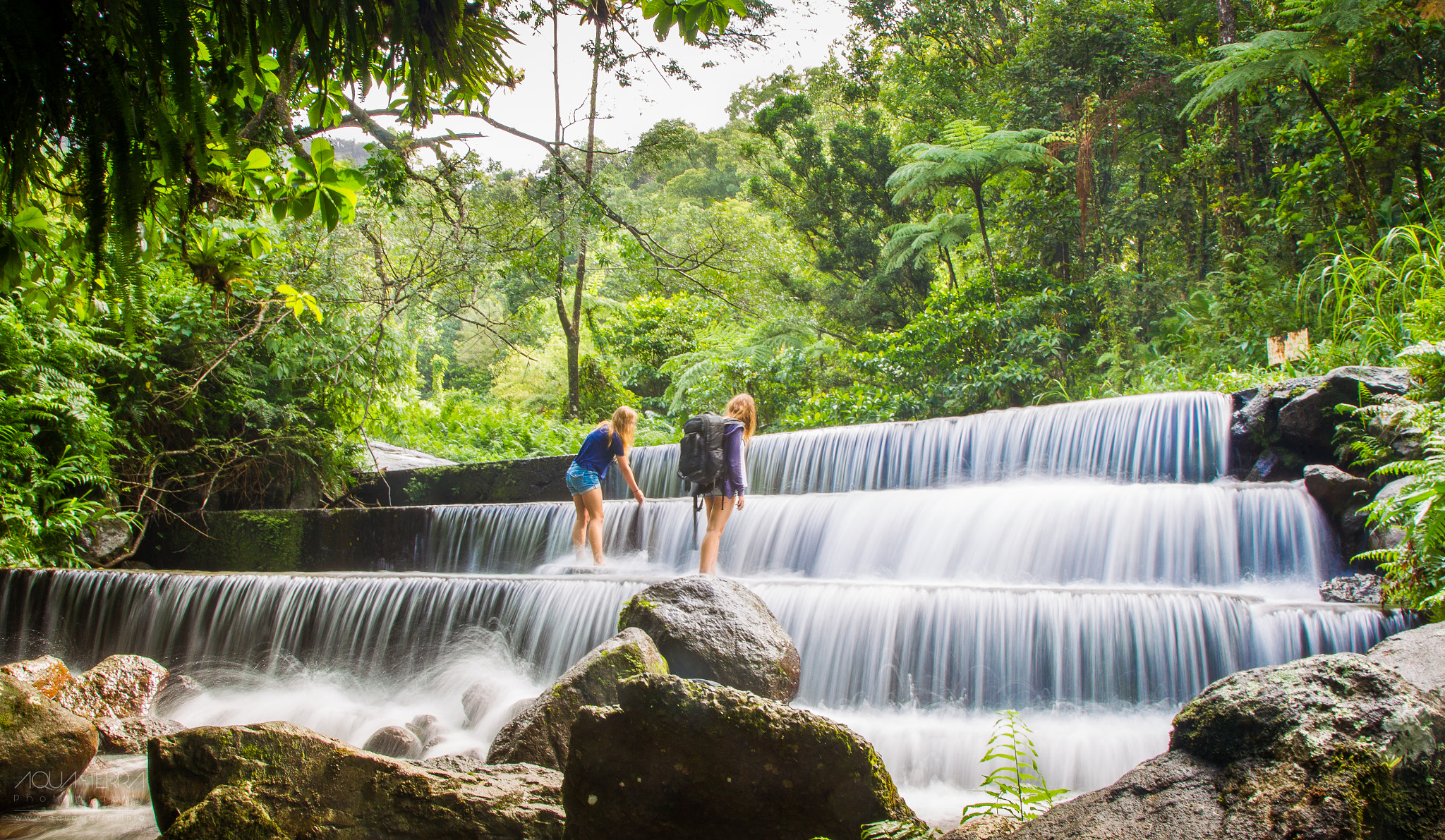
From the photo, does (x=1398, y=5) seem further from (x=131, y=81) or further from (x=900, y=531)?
(x=131, y=81)

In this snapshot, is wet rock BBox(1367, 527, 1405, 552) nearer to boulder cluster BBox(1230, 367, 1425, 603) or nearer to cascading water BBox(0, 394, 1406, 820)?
boulder cluster BBox(1230, 367, 1425, 603)

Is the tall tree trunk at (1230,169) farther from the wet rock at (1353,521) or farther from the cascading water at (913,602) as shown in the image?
the wet rock at (1353,521)

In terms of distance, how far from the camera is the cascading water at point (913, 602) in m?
4.75

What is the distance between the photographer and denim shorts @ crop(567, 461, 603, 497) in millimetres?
7910

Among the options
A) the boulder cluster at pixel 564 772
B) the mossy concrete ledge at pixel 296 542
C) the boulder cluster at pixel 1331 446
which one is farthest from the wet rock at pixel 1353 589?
the mossy concrete ledge at pixel 296 542

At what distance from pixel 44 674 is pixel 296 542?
15.8 ft

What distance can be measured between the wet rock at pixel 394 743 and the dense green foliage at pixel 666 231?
278 cm

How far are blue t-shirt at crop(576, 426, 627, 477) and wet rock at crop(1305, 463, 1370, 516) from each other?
5.58 meters

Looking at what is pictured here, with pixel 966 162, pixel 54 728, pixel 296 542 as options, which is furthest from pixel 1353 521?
pixel 296 542

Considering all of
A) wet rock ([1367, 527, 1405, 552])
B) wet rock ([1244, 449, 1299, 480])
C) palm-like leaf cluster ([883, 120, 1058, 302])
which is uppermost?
palm-like leaf cluster ([883, 120, 1058, 302])

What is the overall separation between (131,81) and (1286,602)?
18.7 ft

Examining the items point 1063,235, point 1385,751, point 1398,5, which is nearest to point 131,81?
point 1385,751

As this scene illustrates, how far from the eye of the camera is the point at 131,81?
5.98 ft

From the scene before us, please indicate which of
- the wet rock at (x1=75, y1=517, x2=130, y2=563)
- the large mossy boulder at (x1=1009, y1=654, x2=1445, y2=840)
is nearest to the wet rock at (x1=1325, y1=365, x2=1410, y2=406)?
the large mossy boulder at (x1=1009, y1=654, x2=1445, y2=840)
